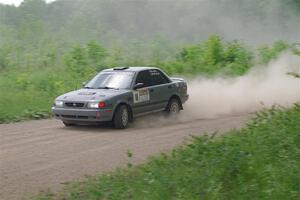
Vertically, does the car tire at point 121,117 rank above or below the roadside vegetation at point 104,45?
below

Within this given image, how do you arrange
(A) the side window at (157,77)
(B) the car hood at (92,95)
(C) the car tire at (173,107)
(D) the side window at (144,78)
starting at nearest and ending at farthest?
(B) the car hood at (92,95) → (D) the side window at (144,78) → (A) the side window at (157,77) → (C) the car tire at (173,107)

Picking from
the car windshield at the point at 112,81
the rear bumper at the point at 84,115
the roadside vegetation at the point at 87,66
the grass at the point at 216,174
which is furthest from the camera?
the roadside vegetation at the point at 87,66

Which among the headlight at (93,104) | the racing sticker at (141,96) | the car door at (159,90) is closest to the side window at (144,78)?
the car door at (159,90)

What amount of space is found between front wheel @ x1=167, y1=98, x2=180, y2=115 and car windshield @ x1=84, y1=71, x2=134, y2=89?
1684 mm

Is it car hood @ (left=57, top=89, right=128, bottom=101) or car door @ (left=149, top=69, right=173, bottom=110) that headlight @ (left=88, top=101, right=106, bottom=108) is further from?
car door @ (left=149, top=69, right=173, bottom=110)

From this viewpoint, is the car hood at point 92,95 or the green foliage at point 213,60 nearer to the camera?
the car hood at point 92,95

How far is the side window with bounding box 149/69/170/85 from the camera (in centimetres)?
1566

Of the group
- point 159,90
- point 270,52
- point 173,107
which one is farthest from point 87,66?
point 159,90

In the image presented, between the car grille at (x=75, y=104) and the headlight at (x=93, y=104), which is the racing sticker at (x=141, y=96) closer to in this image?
the headlight at (x=93, y=104)

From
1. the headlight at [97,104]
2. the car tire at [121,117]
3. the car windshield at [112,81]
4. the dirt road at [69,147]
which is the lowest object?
the dirt road at [69,147]

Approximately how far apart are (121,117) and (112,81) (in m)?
1.42

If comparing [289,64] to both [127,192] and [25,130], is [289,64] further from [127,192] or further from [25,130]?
[127,192]

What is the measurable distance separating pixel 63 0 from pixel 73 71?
111ft

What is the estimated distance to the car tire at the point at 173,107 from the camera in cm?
1602
